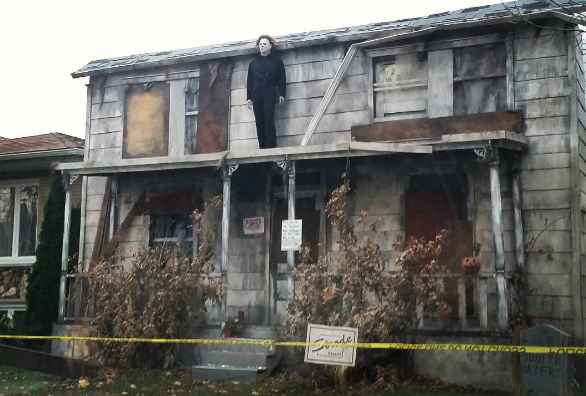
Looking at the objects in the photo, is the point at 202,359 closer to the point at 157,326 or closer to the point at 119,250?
the point at 157,326

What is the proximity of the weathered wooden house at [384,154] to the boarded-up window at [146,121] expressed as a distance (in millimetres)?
30

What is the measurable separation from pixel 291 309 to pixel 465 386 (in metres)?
2.68

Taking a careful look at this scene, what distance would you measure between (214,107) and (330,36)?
8.55ft

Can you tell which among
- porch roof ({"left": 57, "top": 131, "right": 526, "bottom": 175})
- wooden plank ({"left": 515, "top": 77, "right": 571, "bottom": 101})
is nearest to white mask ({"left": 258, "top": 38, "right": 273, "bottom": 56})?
porch roof ({"left": 57, "top": 131, "right": 526, "bottom": 175})

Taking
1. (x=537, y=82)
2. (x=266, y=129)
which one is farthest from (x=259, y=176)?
(x=537, y=82)

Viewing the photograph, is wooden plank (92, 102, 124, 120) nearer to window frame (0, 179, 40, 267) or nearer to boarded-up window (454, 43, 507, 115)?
window frame (0, 179, 40, 267)

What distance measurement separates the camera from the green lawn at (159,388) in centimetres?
956

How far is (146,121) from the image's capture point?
571 inches

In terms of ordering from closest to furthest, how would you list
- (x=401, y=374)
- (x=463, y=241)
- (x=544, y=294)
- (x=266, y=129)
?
(x=401, y=374) < (x=544, y=294) < (x=463, y=241) < (x=266, y=129)

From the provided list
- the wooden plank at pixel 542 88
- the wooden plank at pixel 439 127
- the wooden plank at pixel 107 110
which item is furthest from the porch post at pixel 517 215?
the wooden plank at pixel 107 110

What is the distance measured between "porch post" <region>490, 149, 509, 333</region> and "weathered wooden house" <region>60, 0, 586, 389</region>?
2 cm

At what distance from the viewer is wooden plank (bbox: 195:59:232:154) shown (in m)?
13.8

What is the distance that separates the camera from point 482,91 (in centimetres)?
1183

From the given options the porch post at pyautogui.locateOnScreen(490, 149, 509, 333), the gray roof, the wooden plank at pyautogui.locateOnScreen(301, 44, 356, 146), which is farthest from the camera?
the wooden plank at pyautogui.locateOnScreen(301, 44, 356, 146)
